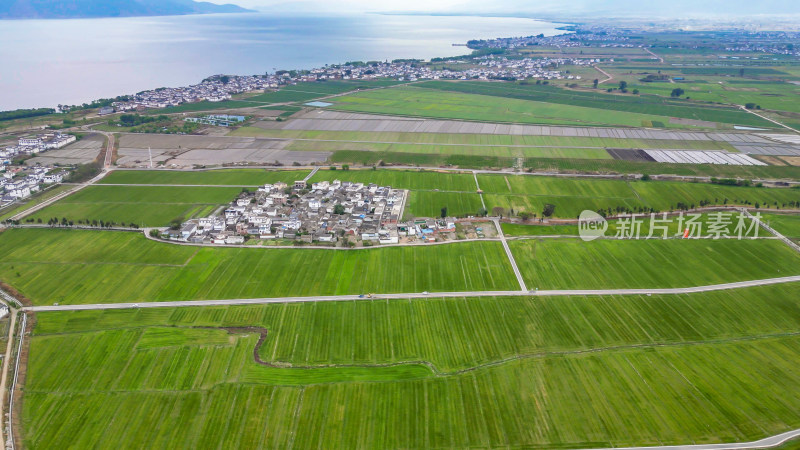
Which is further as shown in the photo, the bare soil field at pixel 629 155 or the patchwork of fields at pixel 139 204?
the bare soil field at pixel 629 155

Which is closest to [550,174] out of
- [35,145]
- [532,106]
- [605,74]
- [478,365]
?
[478,365]

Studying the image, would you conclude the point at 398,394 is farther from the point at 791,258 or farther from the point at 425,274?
the point at 791,258

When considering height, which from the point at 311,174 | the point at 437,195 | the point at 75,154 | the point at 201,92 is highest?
the point at 201,92

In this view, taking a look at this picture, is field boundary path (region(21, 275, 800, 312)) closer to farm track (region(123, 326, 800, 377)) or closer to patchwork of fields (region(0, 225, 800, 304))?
patchwork of fields (region(0, 225, 800, 304))

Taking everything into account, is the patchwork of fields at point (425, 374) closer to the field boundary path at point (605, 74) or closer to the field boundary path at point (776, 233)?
the field boundary path at point (776, 233)

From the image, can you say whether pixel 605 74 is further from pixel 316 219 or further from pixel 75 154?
pixel 75 154

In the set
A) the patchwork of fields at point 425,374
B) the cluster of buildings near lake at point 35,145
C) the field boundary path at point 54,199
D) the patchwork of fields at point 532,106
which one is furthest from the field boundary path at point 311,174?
the cluster of buildings near lake at point 35,145
